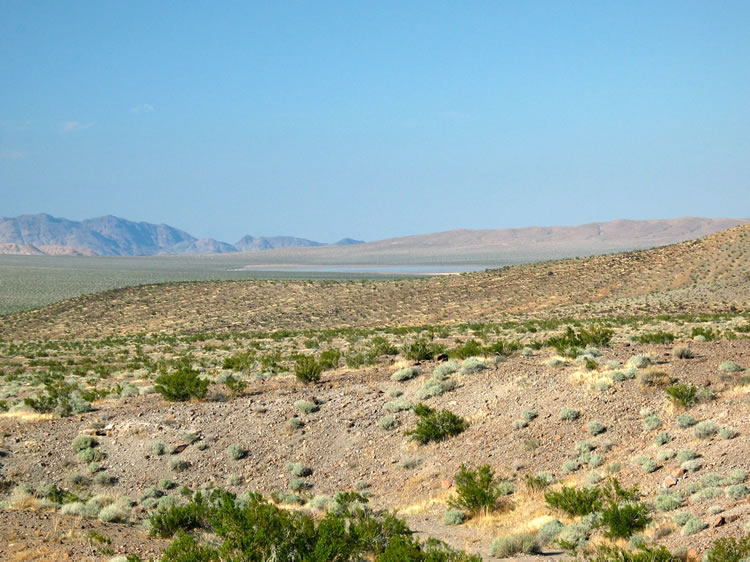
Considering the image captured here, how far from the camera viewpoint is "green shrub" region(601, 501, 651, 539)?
9.79 m

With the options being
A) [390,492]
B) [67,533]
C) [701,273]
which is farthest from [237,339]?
[701,273]

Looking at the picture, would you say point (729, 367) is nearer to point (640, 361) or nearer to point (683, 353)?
point (640, 361)

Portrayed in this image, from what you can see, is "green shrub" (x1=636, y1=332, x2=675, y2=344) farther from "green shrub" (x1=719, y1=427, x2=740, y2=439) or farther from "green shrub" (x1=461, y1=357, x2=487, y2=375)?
"green shrub" (x1=719, y1=427, x2=740, y2=439)

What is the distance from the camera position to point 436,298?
61938 millimetres

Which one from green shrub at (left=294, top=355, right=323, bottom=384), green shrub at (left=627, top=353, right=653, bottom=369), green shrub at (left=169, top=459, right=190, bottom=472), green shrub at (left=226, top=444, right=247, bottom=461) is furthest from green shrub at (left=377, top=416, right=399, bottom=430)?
green shrub at (left=627, top=353, right=653, bottom=369)

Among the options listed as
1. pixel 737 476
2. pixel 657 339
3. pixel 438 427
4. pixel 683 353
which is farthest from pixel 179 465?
pixel 657 339

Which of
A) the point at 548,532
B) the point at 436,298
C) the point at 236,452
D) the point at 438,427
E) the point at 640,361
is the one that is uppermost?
the point at 640,361

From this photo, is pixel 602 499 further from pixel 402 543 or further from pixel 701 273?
pixel 701 273

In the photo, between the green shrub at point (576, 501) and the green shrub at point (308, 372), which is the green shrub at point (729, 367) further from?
the green shrub at point (308, 372)

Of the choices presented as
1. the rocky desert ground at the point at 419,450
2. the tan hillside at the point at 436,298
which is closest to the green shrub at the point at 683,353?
the rocky desert ground at the point at 419,450

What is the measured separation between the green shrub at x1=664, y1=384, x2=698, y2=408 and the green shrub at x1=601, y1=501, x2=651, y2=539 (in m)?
4.41

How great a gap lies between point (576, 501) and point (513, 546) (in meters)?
1.45

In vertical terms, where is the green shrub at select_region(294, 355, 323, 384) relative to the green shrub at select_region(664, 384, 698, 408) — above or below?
below

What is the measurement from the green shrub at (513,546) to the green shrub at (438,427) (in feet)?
17.0
